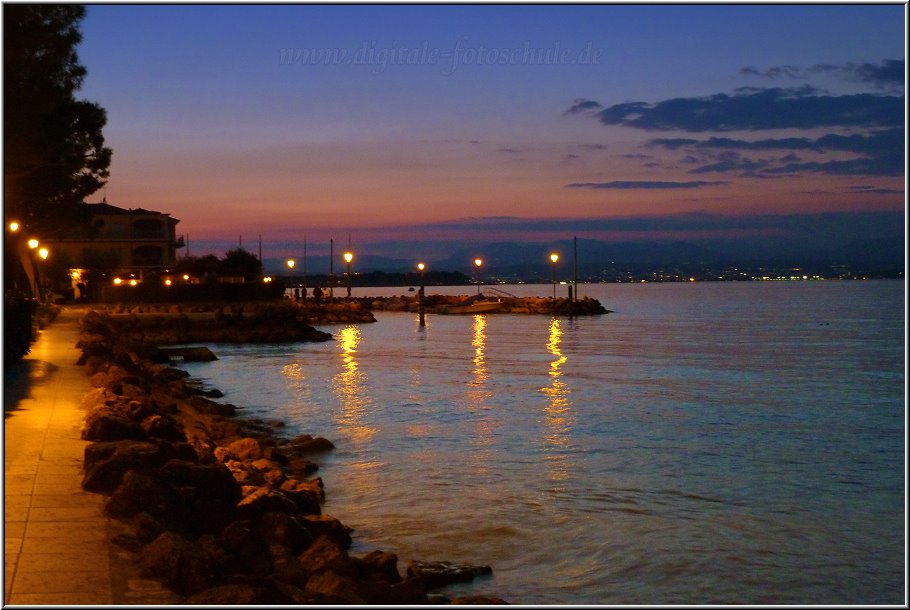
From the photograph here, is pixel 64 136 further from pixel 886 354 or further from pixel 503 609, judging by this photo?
pixel 886 354

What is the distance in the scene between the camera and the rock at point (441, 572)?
7.79 meters

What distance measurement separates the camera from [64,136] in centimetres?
2053

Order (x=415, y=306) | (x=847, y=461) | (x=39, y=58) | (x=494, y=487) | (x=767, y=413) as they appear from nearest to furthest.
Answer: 1. (x=494, y=487)
2. (x=847, y=461)
3. (x=39, y=58)
4. (x=767, y=413)
5. (x=415, y=306)

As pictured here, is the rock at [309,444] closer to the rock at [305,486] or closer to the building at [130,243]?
the rock at [305,486]

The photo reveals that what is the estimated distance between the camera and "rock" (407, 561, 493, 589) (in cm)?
779

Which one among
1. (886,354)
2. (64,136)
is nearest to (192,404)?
(64,136)

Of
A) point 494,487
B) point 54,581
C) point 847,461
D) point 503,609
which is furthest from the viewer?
point 847,461

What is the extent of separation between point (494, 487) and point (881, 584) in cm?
482

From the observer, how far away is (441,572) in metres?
7.95

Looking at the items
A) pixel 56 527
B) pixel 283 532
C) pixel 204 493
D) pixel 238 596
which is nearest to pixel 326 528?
pixel 283 532

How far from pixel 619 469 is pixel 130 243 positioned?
207 feet

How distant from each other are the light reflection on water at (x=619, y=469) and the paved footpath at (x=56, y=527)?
114 inches

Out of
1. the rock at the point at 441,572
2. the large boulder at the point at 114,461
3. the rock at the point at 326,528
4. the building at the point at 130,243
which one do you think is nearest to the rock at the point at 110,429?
the large boulder at the point at 114,461

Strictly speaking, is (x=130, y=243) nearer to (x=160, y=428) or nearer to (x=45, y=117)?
(x=45, y=117)
